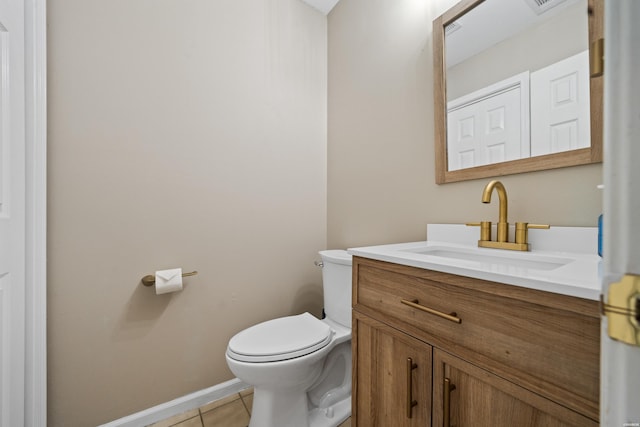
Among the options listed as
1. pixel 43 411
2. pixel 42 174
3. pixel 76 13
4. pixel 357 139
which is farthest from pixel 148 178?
pixel 357 139

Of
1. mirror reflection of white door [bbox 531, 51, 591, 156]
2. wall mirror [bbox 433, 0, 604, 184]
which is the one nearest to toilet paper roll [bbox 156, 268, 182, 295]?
wall mirror [bbox 433, 0, 604, 184]

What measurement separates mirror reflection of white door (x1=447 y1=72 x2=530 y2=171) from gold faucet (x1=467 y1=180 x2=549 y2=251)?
0.17m

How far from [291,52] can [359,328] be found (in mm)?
1665

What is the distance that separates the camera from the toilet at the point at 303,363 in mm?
1005

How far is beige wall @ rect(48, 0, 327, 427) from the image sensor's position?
1.05 meters

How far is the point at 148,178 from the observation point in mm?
1210

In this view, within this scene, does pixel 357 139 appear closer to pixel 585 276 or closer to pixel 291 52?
pixel 291 52

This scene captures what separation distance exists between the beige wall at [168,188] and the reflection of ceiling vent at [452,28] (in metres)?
0.89

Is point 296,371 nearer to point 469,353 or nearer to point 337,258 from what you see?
point 337,258

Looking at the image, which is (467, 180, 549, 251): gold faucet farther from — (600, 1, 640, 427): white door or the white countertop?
(600, 1, 640, 427): white door

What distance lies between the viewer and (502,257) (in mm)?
831

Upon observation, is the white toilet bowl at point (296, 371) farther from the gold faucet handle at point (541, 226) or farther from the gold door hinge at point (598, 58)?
the gold door hinge at point (598, 58)

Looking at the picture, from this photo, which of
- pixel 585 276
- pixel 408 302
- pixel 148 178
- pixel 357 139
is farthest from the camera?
pixel 357 139

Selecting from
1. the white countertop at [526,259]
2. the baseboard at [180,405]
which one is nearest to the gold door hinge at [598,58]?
the white countertop at [526,259]
